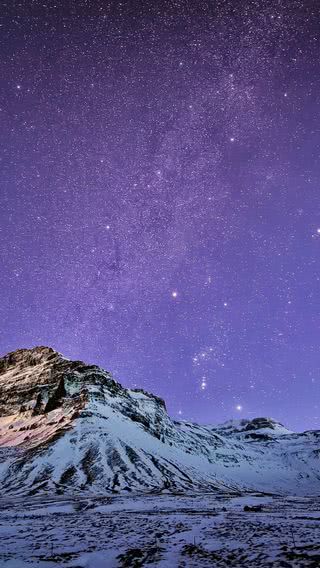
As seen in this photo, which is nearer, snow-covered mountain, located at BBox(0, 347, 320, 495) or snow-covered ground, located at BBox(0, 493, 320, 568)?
snow-covered ground, located at BBox(0, 493, 320, 568)

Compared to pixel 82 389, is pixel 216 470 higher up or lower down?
lower down

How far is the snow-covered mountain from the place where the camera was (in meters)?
100

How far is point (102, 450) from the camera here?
117188 mm

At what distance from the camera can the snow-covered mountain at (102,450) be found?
10011 cm

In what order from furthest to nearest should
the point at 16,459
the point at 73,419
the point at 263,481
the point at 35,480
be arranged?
the point at 263,481, the point at 73,419, the point at 16,459, the point at 35,480

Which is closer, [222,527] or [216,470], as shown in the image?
[222,527]

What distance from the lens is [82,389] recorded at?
16900 cm

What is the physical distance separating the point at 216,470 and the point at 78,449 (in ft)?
218

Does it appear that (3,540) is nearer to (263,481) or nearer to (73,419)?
(73,419)

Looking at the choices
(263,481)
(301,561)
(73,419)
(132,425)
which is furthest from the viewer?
(263,481)

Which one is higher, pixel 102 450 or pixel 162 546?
pixel 102 450

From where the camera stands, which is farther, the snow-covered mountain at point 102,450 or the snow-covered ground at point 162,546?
the snow-covered mountain at point 102,450

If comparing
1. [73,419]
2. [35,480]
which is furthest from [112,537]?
[73,419]

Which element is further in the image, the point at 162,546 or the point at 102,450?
the point at 102,450
